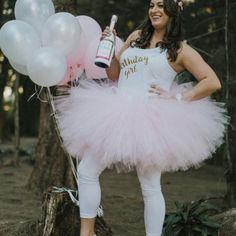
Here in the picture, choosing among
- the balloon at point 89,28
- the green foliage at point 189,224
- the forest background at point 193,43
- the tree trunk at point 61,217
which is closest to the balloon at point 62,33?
the balloon at point 89,28

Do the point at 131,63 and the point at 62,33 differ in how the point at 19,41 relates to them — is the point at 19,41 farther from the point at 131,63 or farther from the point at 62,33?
the point at 131,63

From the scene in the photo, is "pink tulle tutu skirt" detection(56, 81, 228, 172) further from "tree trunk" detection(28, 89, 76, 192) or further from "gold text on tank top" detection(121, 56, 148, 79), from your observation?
"tree trunk" detection(28, 89, 76, 192)

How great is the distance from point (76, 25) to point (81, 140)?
880 mm

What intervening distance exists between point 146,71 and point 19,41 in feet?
3.01

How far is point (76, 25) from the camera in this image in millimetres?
3703

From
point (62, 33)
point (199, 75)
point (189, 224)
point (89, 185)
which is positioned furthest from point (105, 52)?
point (189, 224)

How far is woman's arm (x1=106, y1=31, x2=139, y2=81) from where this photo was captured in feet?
12.2

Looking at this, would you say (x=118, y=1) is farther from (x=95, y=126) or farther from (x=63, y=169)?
(x=95, y=126)

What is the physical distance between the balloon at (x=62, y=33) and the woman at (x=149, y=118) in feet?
0.90

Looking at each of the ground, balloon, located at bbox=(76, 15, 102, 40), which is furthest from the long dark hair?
the ground

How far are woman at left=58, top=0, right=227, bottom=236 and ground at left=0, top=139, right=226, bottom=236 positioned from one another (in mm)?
1474

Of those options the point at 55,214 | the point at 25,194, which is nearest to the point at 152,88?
the point at 55,214

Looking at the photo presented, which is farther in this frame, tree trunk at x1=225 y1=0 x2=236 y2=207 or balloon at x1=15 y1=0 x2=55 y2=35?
tree trunk at x1=225 y1=0 x2=236 y2=207

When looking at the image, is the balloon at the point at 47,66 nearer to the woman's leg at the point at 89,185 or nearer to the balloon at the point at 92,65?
the balloon at the point at 92,65
